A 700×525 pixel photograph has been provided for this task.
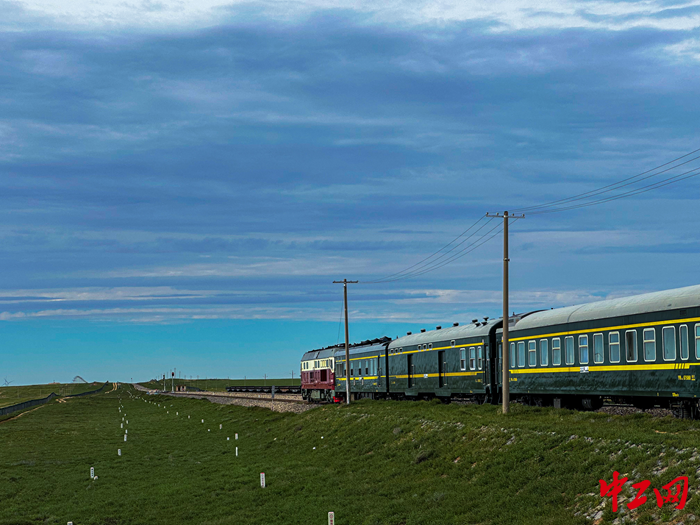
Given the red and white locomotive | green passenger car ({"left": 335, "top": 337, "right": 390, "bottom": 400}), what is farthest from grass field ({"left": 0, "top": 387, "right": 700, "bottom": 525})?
the red and white locomotive

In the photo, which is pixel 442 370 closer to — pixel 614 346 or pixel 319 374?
pixel 614 346

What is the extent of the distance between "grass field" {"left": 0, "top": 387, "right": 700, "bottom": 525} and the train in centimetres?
143

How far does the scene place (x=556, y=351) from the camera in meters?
29.7

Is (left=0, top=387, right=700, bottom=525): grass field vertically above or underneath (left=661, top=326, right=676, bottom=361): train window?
underneath

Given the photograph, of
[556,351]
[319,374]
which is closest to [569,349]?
[556,351]

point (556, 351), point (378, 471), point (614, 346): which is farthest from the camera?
point (556, 351)

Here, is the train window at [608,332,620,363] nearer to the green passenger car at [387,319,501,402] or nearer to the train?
the train

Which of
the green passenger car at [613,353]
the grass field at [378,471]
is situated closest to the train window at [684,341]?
the green passenger car at [613,353]

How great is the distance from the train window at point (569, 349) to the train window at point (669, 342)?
5.76 metres

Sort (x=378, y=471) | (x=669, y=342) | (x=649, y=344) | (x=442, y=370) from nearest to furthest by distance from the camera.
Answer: (x=669, y=342), (x=649, y=344), (x=378, y=471), (x=442, y=370)

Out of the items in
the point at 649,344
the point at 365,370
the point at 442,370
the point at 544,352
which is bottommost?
the point at 365,370

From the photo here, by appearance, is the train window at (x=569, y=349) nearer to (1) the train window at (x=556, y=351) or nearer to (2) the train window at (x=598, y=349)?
(1) the train window at (x=556, y=351)

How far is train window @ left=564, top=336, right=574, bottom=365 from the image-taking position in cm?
2855

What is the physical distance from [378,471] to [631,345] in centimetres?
1065
